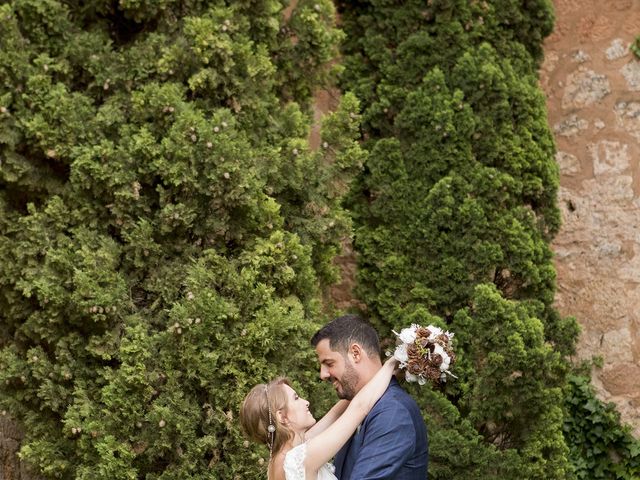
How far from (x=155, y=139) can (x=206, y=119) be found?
33 cm

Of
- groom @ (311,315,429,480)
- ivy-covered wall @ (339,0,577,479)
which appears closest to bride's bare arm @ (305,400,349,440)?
groom @ (311,315,429,480)

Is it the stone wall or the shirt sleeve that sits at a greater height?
the shirt sleeve

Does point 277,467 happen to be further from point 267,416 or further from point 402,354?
point 402,354

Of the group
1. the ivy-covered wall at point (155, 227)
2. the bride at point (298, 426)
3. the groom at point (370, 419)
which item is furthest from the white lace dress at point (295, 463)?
the ivy-covered wall at point (155, 227)

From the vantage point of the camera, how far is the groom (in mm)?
3377

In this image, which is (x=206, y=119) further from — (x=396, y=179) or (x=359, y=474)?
(x=359, y=474)

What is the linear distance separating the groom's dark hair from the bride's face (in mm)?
255

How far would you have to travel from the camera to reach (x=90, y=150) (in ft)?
16.6

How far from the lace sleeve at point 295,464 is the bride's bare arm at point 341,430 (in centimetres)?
2

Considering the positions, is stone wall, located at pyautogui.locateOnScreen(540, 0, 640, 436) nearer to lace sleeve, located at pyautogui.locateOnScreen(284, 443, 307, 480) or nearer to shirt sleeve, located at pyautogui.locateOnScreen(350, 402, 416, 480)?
shirt sleeve, located at pyautogui.locateOnScreen(350, 402, 416, 480)

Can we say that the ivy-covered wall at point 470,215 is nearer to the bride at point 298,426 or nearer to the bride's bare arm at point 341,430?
the bride at point 298,426

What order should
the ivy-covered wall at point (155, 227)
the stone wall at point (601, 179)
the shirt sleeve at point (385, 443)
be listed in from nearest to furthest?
1. the shirt sleeve at point (385, 443)
2. the ivy-covered wall at point (155, 227)
3. the stone wall at point (601, 179)

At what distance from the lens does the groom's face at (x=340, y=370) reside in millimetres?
3707

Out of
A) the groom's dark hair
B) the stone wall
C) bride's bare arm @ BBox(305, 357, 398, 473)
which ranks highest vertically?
the groom's dark hair
